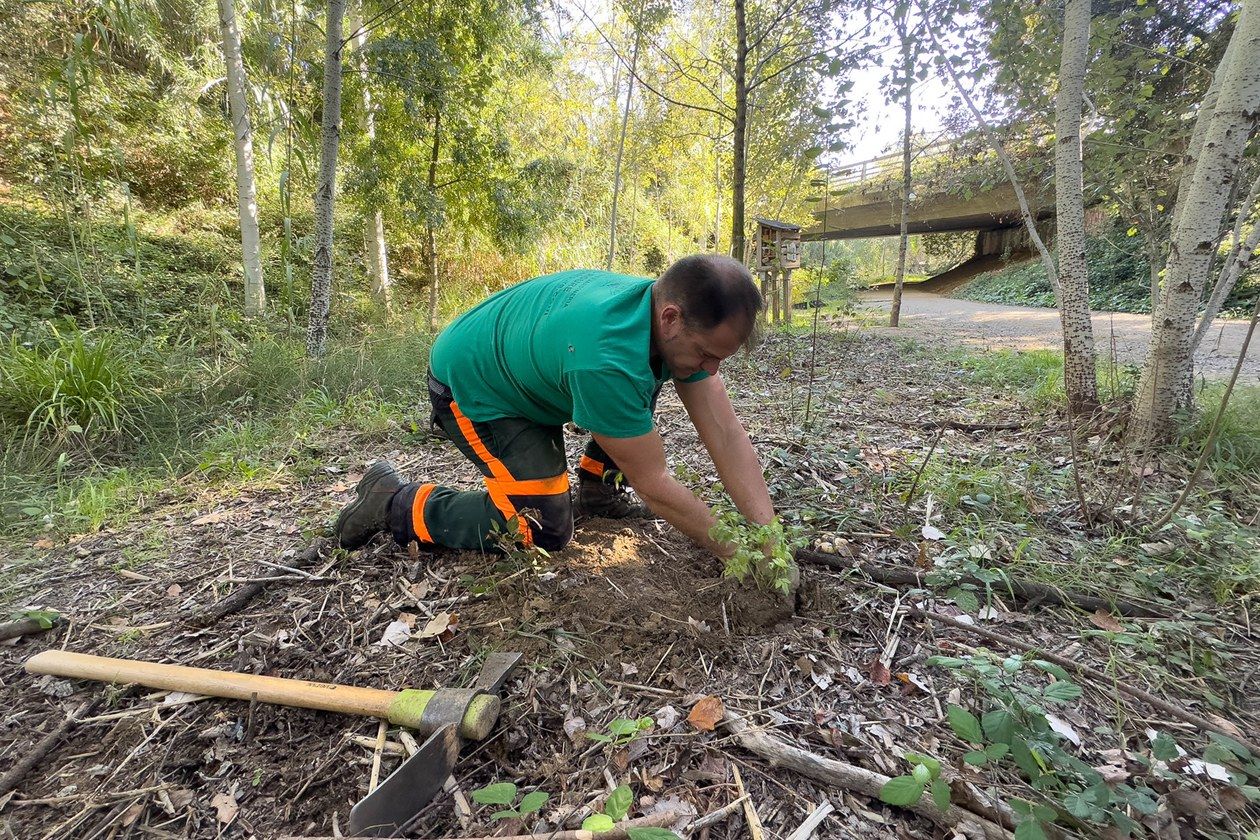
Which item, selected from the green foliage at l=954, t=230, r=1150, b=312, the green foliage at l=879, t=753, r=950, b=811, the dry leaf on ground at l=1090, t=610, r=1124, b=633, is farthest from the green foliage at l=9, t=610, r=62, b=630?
the green foliage at l=954, t=230, r=1150, b=312

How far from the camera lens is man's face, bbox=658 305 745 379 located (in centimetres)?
163

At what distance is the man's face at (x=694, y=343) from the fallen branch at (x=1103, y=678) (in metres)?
1.04

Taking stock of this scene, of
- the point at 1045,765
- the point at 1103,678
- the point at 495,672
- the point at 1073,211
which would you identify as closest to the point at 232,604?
the point at 495,672

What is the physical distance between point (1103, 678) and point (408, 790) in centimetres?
177

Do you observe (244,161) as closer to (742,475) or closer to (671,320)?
(671,320)

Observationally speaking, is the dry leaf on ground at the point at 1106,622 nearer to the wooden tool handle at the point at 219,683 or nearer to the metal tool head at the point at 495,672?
the metal tool head at the point at 495,672

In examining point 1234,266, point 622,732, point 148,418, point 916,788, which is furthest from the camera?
point 148,418

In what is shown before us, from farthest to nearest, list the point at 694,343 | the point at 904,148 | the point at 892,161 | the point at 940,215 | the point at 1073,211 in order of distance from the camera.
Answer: the point at 940,215 < the point at 892,161 < the point at 904,148 < the point at 1073,211 < the point at 694,343

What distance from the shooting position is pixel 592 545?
2092mm

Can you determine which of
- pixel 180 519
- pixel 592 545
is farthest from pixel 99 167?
pixel 592 545

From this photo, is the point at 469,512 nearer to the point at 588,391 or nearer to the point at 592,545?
the point at 592,545

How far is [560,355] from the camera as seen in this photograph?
5.65ft

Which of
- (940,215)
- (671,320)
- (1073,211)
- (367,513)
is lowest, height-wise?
A: (367,513)

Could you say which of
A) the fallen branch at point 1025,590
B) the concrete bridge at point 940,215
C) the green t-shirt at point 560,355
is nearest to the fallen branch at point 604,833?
the green t-shirt at point 560,355
